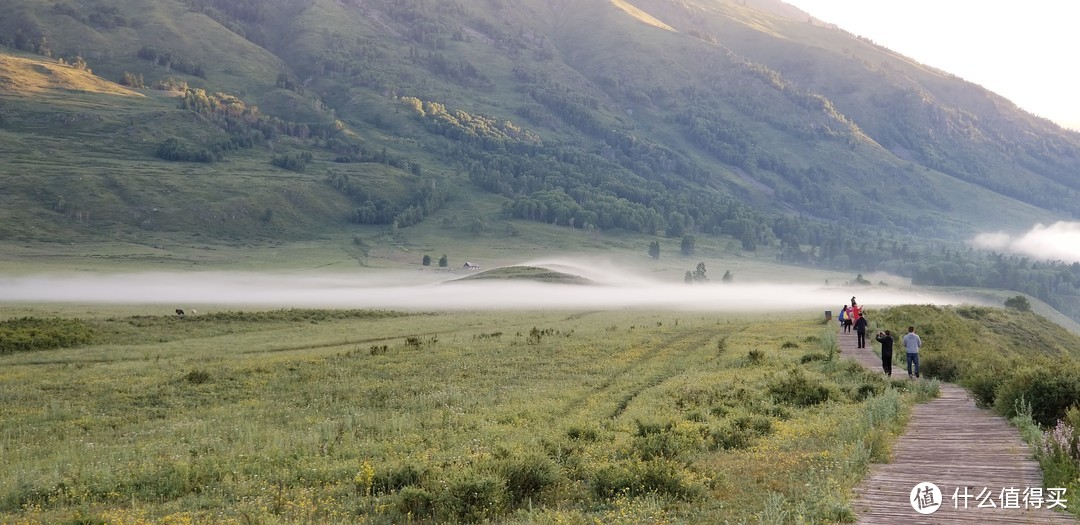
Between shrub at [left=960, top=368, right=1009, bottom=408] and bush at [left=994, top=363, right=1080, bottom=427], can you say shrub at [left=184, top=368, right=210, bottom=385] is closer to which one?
shrub at [left=960, top=368, right=1009, bottom=408]

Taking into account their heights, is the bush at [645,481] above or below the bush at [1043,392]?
below

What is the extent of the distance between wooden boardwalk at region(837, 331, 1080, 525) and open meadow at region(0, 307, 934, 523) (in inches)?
24.8

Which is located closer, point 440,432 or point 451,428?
point 440,432

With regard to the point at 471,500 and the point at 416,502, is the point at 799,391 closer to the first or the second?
the point at 471,500

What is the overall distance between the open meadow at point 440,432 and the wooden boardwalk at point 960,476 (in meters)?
0.63

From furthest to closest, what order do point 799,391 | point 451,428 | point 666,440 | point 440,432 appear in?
1. point 799,391
2. point 451,428
3. point 440,432
4. point 666,440

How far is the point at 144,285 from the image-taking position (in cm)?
14600

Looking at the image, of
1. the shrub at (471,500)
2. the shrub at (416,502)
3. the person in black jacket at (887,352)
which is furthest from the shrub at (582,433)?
the person in black jacket at (887,352)

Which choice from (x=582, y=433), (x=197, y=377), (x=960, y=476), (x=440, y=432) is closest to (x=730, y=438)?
(x=582, y=433)

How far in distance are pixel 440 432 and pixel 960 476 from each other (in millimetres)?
15546

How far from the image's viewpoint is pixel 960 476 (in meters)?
15.6

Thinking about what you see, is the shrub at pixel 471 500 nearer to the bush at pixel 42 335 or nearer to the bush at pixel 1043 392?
the bush at pixel 1043 392

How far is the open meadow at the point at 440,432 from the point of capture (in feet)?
54.9

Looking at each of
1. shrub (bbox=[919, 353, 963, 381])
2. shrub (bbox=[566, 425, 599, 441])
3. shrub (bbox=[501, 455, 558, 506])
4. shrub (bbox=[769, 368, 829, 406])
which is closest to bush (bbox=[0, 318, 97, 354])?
shrub (bbox=[566, 425, 599, 441])
